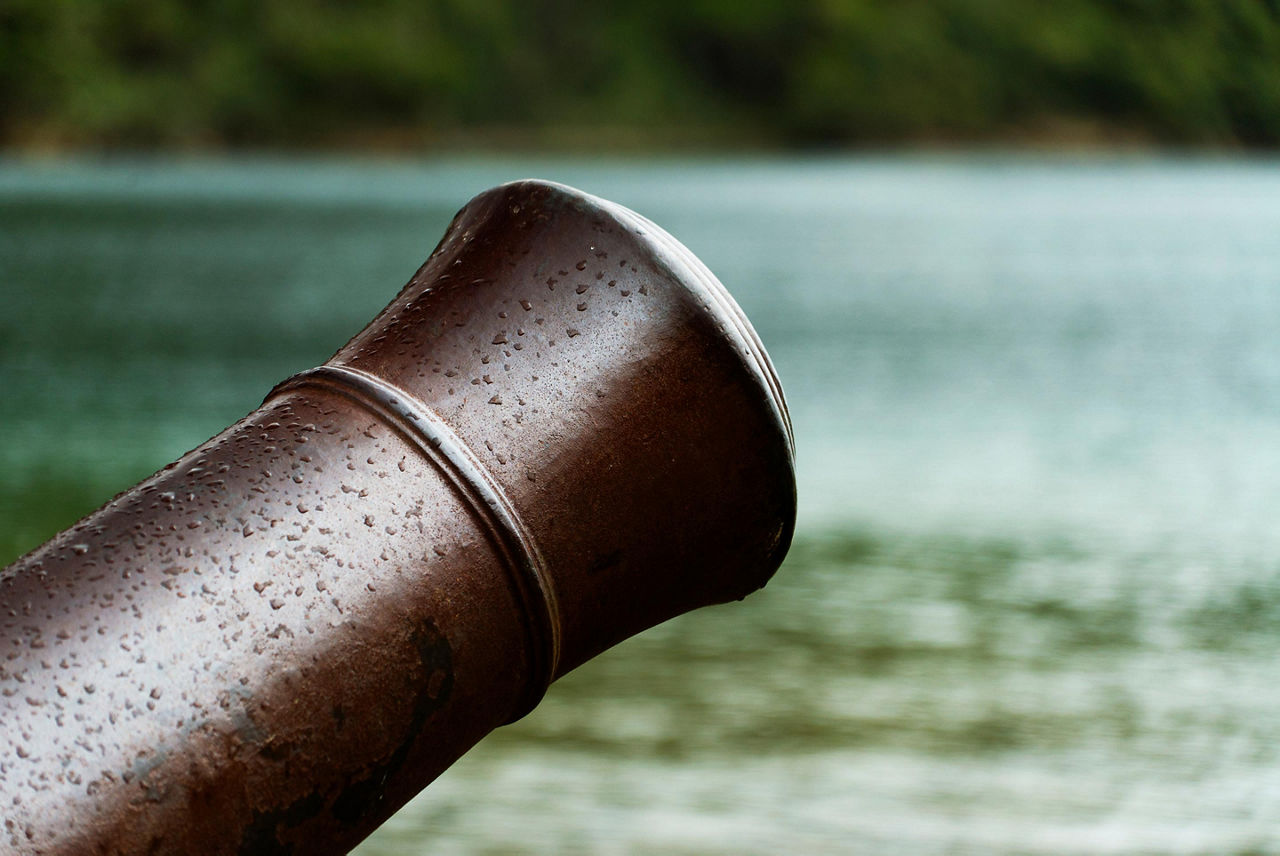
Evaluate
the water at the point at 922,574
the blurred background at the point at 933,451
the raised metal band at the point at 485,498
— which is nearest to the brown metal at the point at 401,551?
the raised metal band at the point at 485,498

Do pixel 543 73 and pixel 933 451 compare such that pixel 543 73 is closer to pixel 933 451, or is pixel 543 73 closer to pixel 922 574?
pixel 933 451

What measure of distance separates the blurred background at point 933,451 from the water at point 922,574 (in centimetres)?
3

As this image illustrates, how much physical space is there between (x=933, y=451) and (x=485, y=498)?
13871mm

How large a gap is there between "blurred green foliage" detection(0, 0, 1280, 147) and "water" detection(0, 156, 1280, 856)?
3.52m

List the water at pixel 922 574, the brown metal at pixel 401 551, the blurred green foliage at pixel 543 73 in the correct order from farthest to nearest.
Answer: the blurred green foliage at pixel 543 73 → the water at pixel 922 574 → the brown metal at pixel 401 551

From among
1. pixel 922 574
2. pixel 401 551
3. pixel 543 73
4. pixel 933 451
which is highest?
pixel 543 73

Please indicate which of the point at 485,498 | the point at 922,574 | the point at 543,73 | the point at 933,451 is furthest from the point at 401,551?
the point at 543,73

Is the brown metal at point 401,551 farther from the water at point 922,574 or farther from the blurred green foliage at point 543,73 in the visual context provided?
the blurred green foliage at point 543,73

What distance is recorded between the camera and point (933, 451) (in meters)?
15.0

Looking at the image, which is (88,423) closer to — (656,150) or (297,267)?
(297,267)

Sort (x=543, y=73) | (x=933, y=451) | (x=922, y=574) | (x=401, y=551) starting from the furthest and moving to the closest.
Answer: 1. (x=543, y=73)
2. (x=933, y=451)
3. (x=922, y=574)
4. (x=401, y=551)

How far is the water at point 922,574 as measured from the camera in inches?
225

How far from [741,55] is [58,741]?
116m

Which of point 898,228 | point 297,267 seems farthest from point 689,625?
point 898,228
